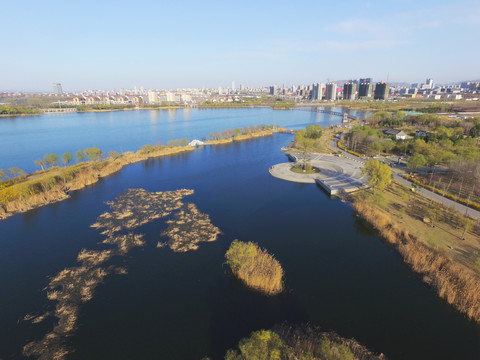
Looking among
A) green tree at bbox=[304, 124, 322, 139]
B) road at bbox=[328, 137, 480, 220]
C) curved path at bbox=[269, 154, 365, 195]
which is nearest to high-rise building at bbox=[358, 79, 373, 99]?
green tree at bbox=[304, 124, 322, 139]

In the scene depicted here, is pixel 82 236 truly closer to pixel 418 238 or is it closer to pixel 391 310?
pixel 391 310

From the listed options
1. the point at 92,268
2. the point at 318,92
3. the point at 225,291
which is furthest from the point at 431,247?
the point at 318,92

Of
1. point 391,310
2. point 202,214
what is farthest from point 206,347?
point 202,214

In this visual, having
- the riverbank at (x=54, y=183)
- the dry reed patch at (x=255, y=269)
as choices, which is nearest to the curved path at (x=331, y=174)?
the dry reed patch at (x=255, y=269)

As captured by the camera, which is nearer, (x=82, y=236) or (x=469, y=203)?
(x=82, y=236)

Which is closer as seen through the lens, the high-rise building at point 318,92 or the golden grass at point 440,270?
the golden grass at point 440,270

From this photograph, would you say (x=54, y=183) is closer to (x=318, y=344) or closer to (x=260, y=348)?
(x=260, y=348)

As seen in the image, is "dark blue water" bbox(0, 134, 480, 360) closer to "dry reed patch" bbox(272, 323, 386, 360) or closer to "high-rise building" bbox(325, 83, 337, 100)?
"dry reed patch" bbox(272, 323, 386, 360)

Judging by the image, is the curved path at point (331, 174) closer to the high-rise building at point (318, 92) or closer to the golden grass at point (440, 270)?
the golden grass at point (440, 270)
